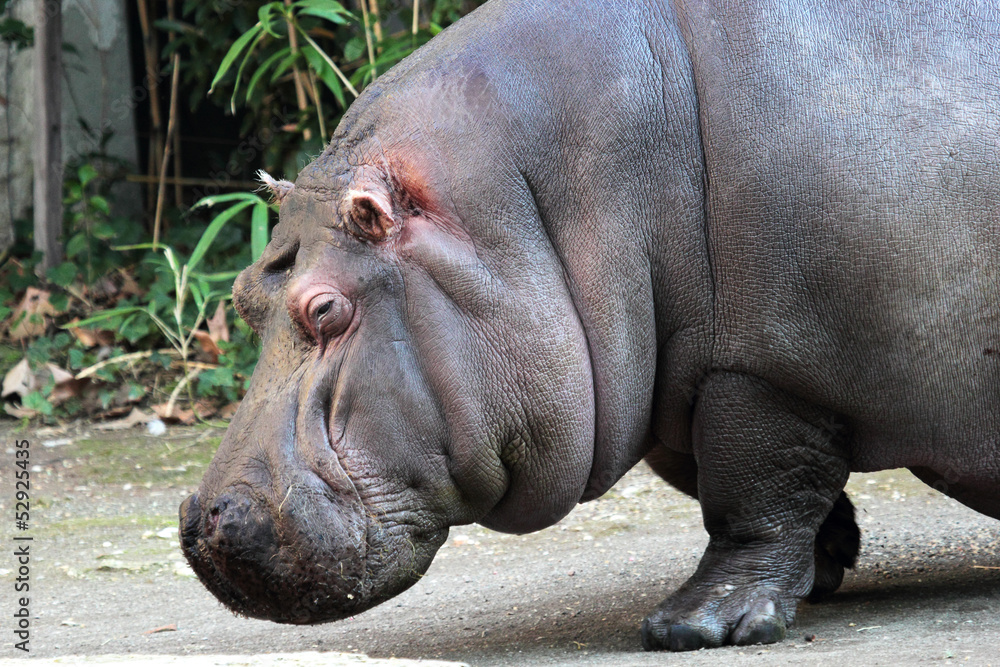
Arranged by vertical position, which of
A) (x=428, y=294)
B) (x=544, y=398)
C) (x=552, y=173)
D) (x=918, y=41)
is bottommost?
(x=544, y=398)

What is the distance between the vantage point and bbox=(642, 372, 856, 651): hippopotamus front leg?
10.1 feet

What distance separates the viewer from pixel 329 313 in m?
2.90

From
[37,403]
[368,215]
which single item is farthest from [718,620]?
[37,403]

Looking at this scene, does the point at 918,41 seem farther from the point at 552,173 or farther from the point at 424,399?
the point at 424,399

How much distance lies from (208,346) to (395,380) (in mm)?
4504

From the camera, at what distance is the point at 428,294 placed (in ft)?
9.62

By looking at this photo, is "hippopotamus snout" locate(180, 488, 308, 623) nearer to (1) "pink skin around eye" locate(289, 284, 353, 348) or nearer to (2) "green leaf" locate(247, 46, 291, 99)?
(1) "pink skin around eye" locate(289, 284, 353, 348)

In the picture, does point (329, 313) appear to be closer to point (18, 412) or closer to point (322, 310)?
point (322, 310)

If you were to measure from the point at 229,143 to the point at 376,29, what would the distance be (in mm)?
2271

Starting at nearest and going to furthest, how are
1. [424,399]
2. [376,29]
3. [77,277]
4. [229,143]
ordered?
1. [424,399]
2. [376,29]
3. [77,277]
4. [229,143]

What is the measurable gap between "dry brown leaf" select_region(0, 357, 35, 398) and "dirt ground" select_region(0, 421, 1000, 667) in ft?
3.72

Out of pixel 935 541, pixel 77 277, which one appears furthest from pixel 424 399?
pixel 77 277

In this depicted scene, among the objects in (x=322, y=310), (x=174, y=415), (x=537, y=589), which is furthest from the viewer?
(x=174, y=415)

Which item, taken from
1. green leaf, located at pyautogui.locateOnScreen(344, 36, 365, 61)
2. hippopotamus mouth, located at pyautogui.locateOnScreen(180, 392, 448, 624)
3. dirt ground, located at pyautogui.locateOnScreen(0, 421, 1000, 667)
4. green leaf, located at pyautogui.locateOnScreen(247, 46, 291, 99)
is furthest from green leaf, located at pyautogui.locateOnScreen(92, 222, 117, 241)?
hippopotamus mouth, located at pyautogui.locateOnScreen(180, 392, 448, 624)
